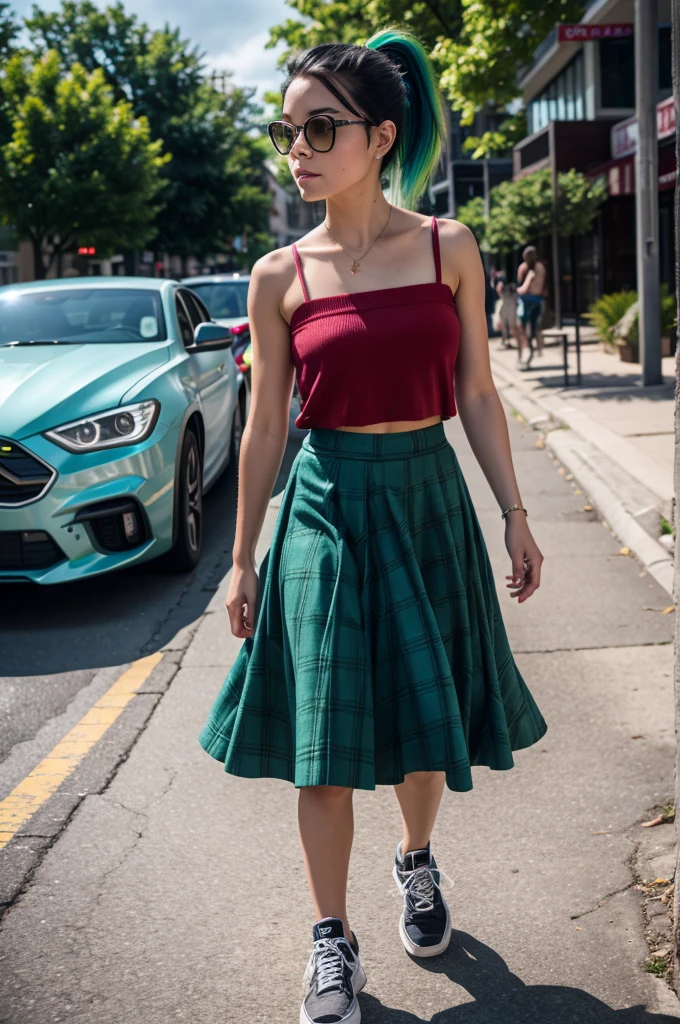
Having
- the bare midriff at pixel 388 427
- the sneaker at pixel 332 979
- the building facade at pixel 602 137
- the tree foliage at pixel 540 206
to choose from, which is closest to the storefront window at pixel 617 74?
the building facade at pixel 602 137

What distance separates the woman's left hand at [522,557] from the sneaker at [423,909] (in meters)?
0.72

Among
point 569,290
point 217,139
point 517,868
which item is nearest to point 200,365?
point 517,868

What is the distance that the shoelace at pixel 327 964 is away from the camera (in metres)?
2.67

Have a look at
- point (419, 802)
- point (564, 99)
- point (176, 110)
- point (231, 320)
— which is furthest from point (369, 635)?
point (176, 110)

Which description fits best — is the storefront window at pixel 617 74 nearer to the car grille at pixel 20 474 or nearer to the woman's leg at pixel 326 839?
the car grille at pixel 20 474

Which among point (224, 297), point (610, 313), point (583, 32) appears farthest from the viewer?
point (610, 313)

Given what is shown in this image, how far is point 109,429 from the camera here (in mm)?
6156

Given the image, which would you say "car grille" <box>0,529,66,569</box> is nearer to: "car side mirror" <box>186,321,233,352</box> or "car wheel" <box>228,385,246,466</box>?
"car side mirror" <box>186,321,233,352</box>

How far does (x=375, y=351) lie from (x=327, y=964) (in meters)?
1.32

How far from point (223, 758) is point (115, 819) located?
1.13 m

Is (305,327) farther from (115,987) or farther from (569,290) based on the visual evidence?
(569,290)

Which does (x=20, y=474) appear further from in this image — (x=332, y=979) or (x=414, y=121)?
(x=332, y=979)

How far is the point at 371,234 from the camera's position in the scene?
9.09 ft

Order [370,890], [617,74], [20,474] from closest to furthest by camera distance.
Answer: [370,890] → [20,474] → [617,74]
